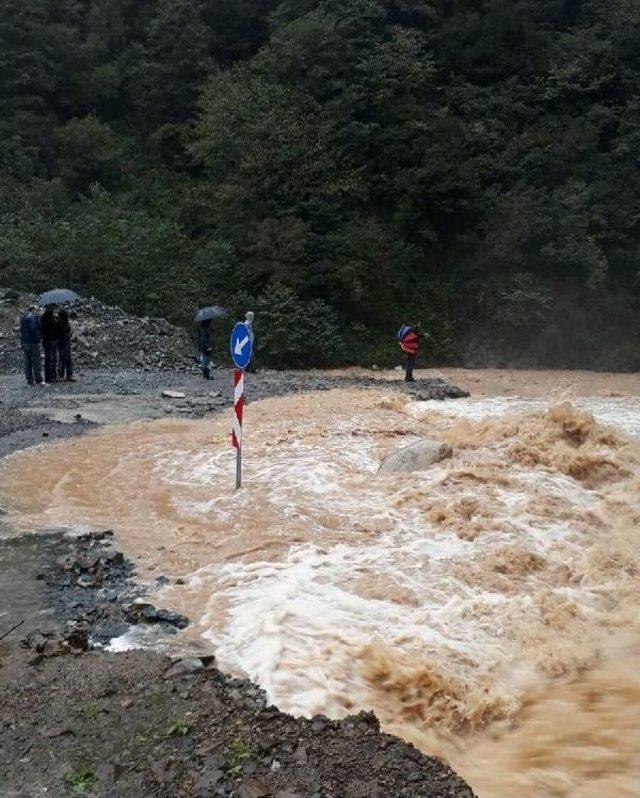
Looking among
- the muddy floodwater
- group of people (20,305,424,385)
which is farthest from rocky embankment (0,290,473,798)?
group of people (20,305,424,385)

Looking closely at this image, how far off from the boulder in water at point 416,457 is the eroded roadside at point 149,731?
455 centimetres

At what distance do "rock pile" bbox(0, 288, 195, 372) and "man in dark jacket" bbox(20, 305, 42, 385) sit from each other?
213cm

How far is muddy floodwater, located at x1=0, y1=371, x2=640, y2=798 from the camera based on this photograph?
4637 mm

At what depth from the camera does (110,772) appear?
140 inches

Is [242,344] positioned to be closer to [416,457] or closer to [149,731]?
[416,457]

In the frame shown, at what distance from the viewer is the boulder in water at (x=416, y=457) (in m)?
9.59

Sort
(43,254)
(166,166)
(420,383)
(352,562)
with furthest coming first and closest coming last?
(166,166), (43,254), (420,383), (352,562)

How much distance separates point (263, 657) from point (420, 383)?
13.1 metres

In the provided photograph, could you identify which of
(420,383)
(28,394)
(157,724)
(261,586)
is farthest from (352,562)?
(420,383)

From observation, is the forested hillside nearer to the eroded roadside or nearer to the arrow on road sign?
the arrow on road sign

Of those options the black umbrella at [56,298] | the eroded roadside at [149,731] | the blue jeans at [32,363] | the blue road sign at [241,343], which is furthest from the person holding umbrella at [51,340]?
the eroded roadside at [149,731]

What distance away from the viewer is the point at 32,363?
15281 millimetres

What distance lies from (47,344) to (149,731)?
42.5 ft

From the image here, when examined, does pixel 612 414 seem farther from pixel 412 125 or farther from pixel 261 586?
pixel 412 125
